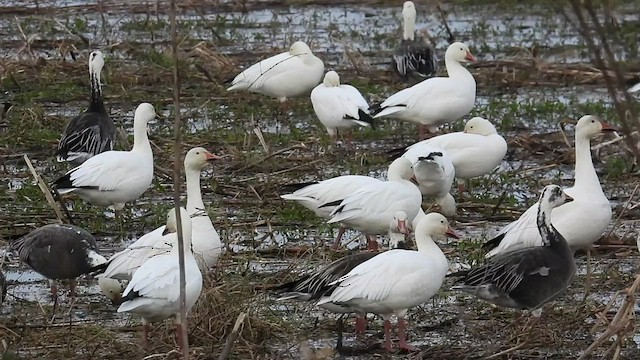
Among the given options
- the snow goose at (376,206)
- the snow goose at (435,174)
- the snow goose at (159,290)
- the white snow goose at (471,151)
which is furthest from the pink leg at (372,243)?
the snow goose at (159,290)

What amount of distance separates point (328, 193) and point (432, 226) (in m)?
1.56

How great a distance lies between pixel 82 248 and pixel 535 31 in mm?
10833

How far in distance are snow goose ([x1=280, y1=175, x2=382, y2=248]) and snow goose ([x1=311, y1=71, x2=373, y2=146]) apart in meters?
2.55

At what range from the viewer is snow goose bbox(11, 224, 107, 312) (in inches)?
298

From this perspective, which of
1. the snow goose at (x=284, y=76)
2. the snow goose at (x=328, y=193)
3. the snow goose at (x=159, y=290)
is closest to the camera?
the snow goose at (x=159, y=290)

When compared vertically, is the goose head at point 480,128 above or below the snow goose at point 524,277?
above

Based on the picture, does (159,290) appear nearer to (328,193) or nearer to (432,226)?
(432,226)

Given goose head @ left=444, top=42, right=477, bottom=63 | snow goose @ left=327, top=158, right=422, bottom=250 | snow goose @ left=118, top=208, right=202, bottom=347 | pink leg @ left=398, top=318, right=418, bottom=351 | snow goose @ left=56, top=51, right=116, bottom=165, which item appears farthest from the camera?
goose head @ left=444, top=42, right=477, bottom=63

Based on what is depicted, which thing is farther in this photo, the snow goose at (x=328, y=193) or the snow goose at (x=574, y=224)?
the snow goose at (x=328, y=193)

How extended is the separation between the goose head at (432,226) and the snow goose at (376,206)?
3.31 ft

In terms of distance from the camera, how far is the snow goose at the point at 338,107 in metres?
11.4

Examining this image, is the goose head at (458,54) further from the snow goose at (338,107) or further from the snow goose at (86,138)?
the snow goose at (86,138)

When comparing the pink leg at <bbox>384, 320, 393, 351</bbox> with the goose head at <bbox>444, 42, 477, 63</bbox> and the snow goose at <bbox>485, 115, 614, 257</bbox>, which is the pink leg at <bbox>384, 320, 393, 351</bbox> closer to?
the snow goose at <bbox>485, 115, 614, 257</bbox>

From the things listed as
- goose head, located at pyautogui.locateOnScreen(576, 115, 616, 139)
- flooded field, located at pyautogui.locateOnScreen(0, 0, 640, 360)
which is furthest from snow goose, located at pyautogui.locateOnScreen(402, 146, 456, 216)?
goose head, located at pyautogui.locateOnScreen(576, 115, 616, 139)
